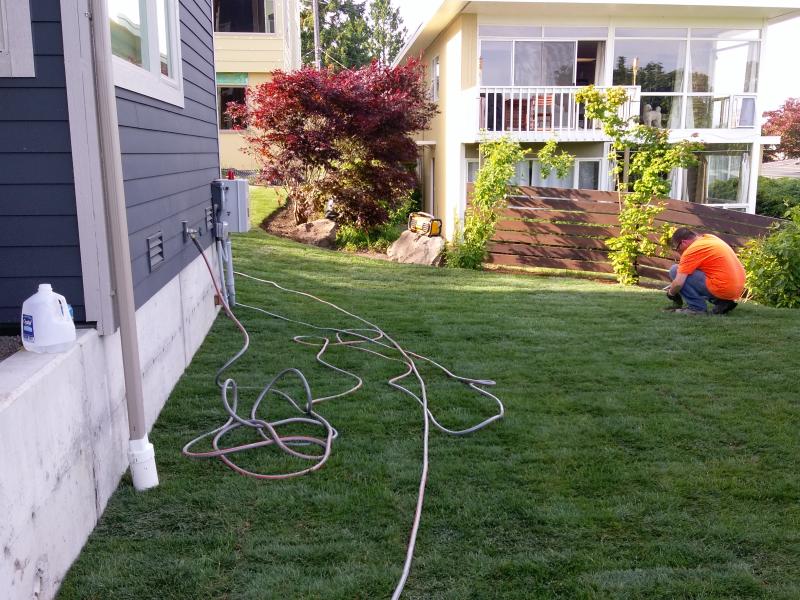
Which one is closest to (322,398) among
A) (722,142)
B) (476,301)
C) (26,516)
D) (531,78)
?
(26,516)

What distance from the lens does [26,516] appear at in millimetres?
2479

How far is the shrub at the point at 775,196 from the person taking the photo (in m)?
21.8

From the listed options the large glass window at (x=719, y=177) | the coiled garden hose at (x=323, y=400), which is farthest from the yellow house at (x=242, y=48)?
the coiled garden hose at (x=323, y=400)

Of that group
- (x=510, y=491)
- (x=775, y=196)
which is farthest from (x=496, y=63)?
(x=510, y=491)

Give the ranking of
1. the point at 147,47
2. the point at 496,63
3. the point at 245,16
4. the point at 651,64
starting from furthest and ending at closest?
the point at 245,16 < the point at 651,64 < the point at 496,63 < the point at 147,47

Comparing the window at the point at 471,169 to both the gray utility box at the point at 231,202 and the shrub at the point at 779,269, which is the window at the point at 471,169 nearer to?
the shrub at the point at 779,269

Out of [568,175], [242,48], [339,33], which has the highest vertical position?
[339,33]

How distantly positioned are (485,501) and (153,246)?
2433 mm

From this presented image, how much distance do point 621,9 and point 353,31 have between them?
2869 centimetres

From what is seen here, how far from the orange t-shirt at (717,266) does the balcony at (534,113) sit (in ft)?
26.4

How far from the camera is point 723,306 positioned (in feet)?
24.9

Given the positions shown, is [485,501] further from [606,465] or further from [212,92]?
[212,92]

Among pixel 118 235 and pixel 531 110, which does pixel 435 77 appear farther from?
pixel 118 235

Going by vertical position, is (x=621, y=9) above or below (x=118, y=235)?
above
